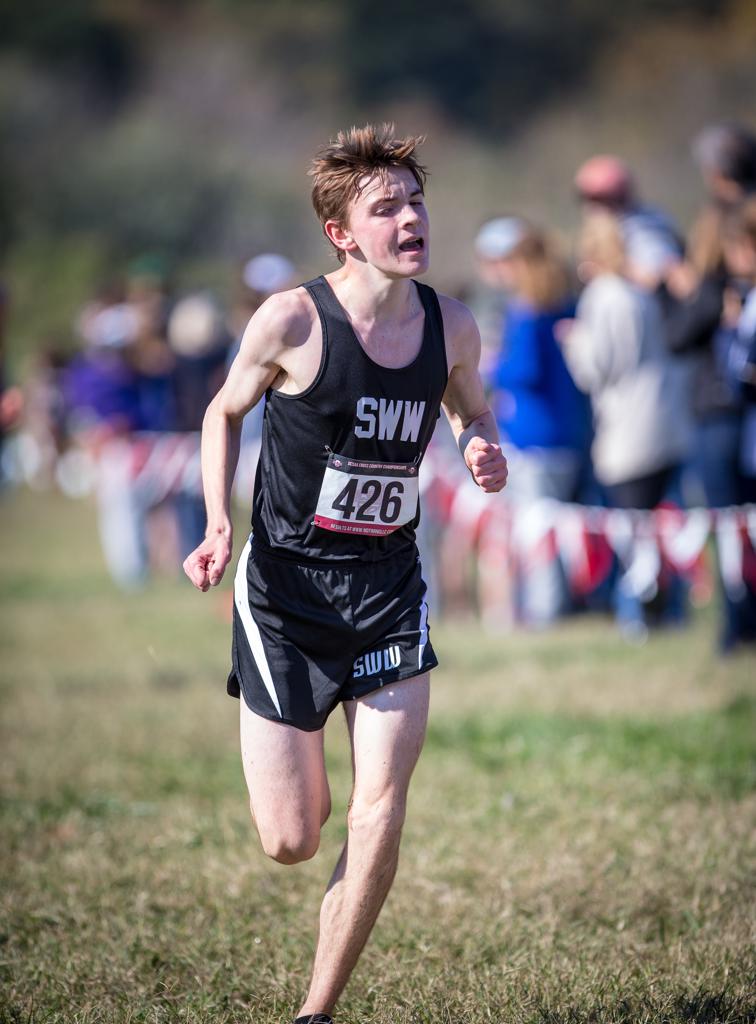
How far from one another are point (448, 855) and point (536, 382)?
463cm

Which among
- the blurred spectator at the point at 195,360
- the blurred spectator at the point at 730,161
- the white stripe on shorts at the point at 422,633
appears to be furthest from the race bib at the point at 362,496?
the blurred spectator at the point at 195,360

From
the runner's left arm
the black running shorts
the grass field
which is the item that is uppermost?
the runner's left arm

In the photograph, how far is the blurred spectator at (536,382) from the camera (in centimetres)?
900

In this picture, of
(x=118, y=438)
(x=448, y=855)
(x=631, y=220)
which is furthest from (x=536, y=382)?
(x=118, y=438)

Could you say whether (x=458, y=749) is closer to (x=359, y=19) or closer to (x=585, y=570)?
(x=585, y=570)

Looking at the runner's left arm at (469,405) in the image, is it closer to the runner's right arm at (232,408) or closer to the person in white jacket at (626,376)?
the runner's right arm at (232,408)

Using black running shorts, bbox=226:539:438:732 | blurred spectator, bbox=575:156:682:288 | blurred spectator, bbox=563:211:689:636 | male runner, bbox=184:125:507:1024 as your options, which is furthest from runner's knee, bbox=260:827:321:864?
blurred spectator, bbox=575:156:682:288

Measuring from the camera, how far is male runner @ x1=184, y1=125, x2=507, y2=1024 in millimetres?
3594

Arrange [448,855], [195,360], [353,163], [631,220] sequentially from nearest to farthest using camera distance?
[353,163] < [448,855] < [631,220] < [195,360]

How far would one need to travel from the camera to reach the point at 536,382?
356 inches

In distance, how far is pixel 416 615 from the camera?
3.78 m

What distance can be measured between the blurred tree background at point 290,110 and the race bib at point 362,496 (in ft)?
79.5

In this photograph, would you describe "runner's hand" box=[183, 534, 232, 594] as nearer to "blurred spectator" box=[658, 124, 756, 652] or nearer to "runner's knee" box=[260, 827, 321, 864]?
"runner's knee" box=[260, 827, 321, 864]

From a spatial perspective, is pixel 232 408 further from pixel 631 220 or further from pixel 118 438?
pixel 118 438
